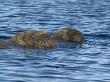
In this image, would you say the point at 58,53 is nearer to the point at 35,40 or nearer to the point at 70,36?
the point at 35,40

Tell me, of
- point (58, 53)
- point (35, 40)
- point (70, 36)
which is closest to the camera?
point (58, 53)

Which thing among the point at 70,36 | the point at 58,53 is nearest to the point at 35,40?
the point at 58,53

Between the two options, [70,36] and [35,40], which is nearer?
[35,40]

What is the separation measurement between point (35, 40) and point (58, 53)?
1914 millimetres

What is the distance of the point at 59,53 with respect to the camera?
87.6 ft

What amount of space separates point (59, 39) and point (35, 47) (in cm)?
339

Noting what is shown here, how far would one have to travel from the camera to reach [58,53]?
2667 centimetres

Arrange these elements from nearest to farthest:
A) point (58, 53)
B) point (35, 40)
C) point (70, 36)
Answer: point (58, 53) < point (35, 40) < point (70, 36)

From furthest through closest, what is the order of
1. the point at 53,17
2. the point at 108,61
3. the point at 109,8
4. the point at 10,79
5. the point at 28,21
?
the point at 109,8 < the point at 53,17 < the point at 28,21 < the point at 108,61 < the point at 10,79

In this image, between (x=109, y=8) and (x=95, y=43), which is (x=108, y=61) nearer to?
(x=95, y=43)

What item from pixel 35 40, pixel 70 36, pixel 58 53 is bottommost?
pixel 58 53

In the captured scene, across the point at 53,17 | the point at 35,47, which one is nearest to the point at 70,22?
the point at 53,17

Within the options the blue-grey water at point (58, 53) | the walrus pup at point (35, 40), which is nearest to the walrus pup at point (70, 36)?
Answer: the blue-grey water at point (58, 53)

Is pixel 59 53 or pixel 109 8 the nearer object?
pixel 59 53
